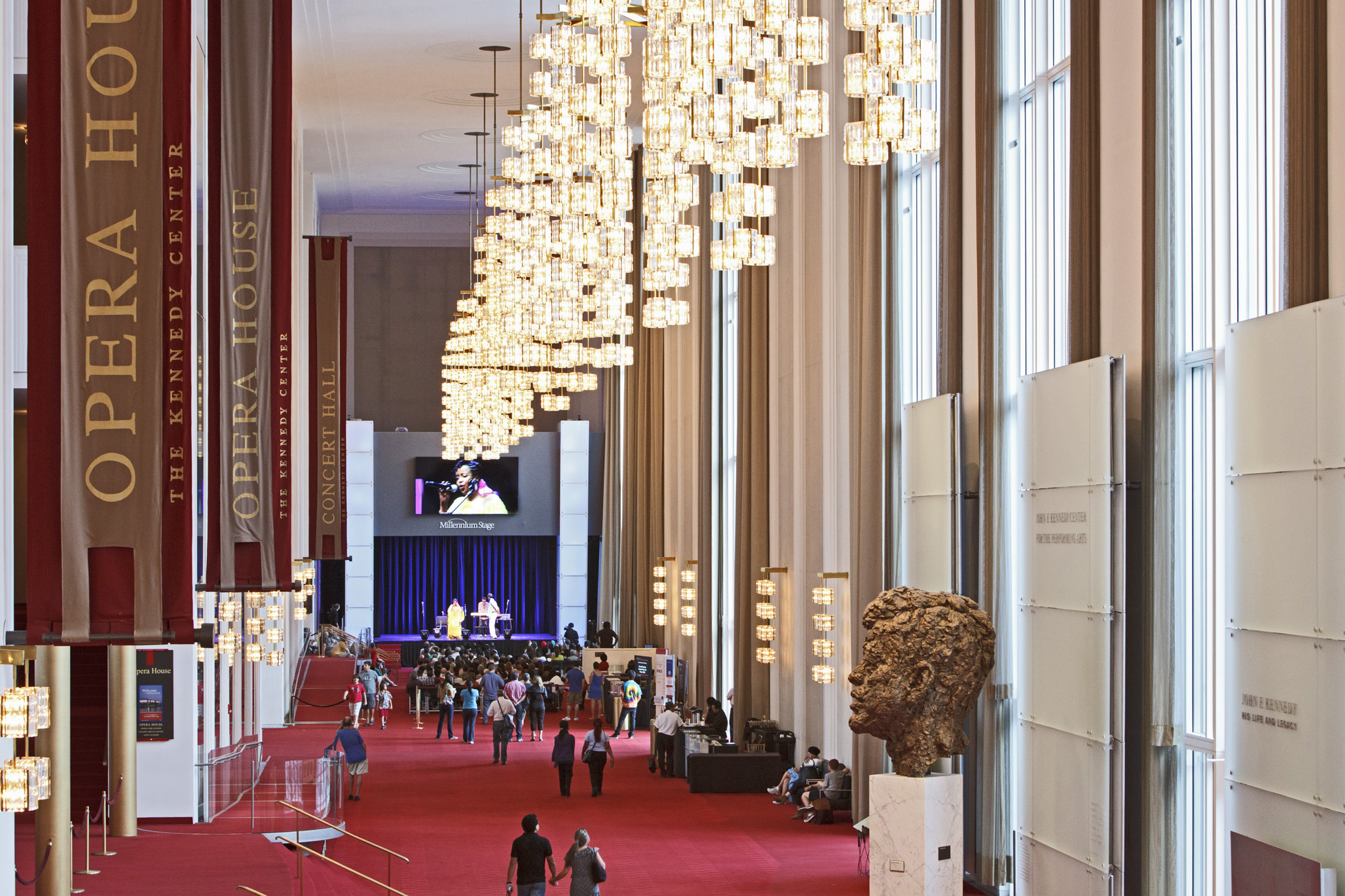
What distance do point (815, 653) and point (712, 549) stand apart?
8.07 m

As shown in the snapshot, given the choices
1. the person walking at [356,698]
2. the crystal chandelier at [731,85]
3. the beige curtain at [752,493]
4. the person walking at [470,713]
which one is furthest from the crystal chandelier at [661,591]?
the crystal chandelier at [731,85]

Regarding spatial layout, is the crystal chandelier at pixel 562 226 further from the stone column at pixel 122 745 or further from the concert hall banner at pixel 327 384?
the stone column at pixel 122 745

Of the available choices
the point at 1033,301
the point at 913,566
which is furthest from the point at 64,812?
the point at 1033,301

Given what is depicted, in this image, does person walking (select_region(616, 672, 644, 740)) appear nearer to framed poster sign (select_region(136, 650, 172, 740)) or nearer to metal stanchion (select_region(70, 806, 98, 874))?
framed poster sign (select_region(136, 650, 172, 740))

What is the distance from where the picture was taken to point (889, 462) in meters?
15.8

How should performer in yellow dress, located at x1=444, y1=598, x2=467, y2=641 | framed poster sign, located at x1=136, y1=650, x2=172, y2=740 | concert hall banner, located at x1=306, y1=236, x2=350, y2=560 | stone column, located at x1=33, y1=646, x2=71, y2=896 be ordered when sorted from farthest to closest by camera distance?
performer in yellow dress, located at x1=444, y1=598, x2=467, y2=641 → concert hall banner, located at x1=306, y1=236, x2=350, y2=560 → framed poster sign, located at x1=136, y1=650, x2=172, y2=740 → stone column, located at x1=33, y1=646, x2=71, y2=896

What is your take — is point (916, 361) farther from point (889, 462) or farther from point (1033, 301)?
point (1033, 301)

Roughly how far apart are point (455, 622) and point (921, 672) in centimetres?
3178

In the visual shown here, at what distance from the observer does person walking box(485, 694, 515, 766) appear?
72.0 ft

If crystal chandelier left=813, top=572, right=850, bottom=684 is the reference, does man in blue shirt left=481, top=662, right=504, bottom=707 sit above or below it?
below

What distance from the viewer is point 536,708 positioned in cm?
2567

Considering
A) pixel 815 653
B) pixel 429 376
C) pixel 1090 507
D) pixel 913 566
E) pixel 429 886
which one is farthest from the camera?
pixel 429 376

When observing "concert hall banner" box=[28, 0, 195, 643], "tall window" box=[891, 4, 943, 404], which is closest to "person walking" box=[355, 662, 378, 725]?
"tall window" box=[891, 4, 943, 404]

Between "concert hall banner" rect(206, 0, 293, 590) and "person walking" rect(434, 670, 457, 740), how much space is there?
13665 mm
